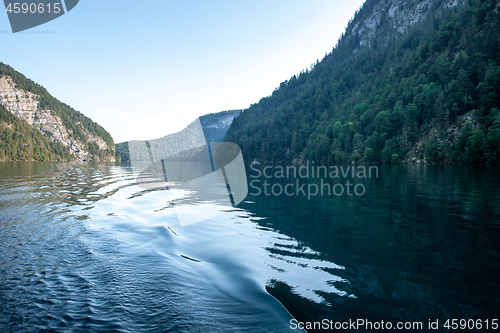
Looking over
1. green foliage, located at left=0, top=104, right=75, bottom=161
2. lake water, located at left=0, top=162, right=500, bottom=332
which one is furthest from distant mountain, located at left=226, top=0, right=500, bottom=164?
green foliage, located at left=0, top=104, right=75, bottom=161

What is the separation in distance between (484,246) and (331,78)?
205 metres

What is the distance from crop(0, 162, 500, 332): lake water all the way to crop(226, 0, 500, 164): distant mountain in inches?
2738

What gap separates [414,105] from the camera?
94688 mm

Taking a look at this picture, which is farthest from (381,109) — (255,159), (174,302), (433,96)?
(174,302)

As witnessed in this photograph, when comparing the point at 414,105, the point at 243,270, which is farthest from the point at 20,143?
the point at 414,105

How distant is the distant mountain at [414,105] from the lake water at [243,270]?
228 ft

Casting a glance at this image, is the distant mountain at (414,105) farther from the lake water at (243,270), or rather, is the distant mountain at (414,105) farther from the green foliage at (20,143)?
the green foliage at (20,143)

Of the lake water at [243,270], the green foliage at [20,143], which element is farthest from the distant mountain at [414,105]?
the green foliage at [20,143]

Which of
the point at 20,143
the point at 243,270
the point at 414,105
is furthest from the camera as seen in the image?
the point at 20,143

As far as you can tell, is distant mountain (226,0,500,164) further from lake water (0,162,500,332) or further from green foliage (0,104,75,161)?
green foliage (0,104,75,161)

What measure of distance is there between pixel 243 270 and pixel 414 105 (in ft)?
362

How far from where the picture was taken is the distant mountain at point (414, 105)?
239 feet

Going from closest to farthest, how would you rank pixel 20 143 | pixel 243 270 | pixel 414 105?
pixel 243 270 < pixel 414 105 < pixel 20 143

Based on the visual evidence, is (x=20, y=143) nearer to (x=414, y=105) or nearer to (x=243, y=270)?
(x=243, y=270)
